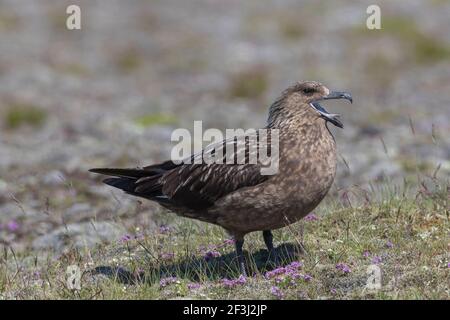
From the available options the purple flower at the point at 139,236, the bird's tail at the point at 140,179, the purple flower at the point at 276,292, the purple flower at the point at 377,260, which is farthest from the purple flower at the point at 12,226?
the purple flower at the point at 377,260

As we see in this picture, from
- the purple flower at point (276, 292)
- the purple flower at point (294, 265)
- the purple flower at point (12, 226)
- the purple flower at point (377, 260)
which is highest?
the purple flower at point (377, 260)

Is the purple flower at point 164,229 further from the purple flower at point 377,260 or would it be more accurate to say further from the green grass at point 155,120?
the green grass at point 155,120

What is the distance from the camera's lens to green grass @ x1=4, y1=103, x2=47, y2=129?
16.1 m

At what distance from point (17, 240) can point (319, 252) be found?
3697 millimetres

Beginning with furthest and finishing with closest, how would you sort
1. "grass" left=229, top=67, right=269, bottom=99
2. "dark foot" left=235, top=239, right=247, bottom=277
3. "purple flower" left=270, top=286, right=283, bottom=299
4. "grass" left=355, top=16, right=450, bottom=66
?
1. "grass" left=355, top=16, right=450, bottom=66
2. "grass" left=229, top=67, right=269, bottom=99
3. "dark foot" left=235, top=239, right=247, bottom=277
4. "purple flower" left=270, top=286, right=283, bottom=299

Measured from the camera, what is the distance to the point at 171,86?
66.1ft

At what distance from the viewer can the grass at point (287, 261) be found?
20.3 feet

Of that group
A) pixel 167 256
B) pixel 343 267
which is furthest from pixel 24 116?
pixel 343 267

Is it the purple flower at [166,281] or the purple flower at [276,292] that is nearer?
the purple flower at [276,292]

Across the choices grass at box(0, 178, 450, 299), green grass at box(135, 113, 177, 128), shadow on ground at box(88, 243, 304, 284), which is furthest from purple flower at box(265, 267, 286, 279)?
green grass at box(135, 113, 177, 128)

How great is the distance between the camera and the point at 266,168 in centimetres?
673

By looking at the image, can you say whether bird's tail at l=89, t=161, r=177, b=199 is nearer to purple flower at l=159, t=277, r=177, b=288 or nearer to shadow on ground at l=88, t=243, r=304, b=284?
shadow on ground at l=88, t=243, r=304, b=284

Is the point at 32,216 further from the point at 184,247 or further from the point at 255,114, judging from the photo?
the point at 255,114

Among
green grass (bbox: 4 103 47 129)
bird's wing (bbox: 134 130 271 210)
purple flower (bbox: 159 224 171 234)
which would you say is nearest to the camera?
bird's wing (bbox: 134 130 271 210)
